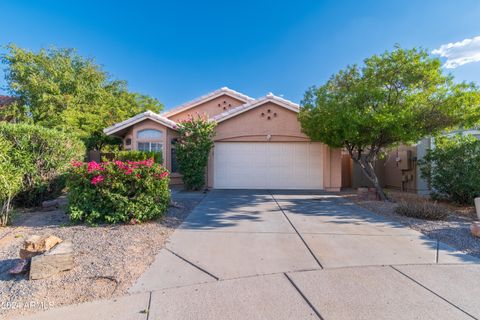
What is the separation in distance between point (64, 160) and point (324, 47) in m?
12.3

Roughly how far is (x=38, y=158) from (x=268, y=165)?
346 inches

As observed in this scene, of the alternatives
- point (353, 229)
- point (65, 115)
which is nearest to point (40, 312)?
point (353, 229)

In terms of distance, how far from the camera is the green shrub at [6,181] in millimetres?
5348

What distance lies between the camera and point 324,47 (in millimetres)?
12367

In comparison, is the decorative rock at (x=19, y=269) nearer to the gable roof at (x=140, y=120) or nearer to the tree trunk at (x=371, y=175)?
the gable roof at (x=140, y=120)

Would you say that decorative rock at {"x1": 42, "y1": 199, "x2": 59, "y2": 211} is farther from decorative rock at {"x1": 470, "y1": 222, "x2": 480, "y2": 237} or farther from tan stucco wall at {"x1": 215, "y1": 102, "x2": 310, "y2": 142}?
decorative rock at {"x1": 470, "y1": 222, "x2": 480, "y2": 237}

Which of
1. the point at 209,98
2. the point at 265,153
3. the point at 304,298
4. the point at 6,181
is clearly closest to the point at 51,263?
the point at 304,298

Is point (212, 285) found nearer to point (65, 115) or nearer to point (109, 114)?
point (65, 115)

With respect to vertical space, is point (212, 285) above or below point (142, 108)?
below

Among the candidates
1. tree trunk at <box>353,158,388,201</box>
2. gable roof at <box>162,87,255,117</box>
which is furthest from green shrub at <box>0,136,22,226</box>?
tree trunk at <box>353,158,388,201</box>

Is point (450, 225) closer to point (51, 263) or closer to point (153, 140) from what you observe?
point (51, 263)

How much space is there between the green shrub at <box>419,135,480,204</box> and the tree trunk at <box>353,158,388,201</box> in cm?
161

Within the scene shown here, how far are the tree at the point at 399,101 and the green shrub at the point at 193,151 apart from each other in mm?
5263

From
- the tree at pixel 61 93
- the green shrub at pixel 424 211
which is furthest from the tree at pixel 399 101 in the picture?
the tree at pixel 61 93
